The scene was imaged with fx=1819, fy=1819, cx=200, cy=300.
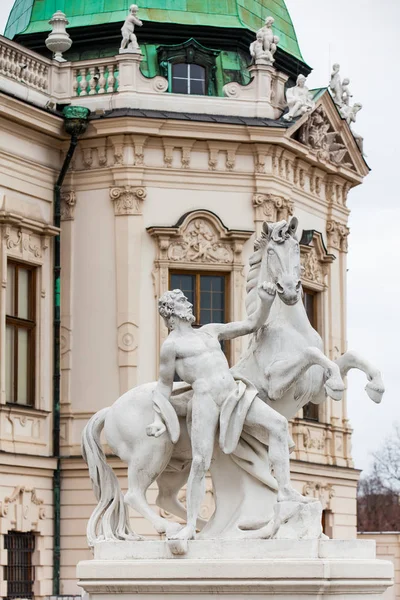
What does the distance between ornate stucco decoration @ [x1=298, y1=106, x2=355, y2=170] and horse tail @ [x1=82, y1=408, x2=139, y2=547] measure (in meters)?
18.3

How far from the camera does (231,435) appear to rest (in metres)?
13.2

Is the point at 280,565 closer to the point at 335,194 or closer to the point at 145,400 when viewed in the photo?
the point at 145,400

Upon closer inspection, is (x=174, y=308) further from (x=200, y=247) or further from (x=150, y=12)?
(x=150, y=12)

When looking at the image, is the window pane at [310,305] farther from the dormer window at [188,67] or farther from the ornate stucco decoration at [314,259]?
the dormer window at [188,67]

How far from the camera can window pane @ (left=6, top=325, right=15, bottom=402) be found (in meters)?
28.6

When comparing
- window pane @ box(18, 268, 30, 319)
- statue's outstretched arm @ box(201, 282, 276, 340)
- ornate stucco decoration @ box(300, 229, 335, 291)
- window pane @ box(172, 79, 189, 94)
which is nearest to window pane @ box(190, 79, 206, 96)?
window pane @ box(172, 79, 189, 94)

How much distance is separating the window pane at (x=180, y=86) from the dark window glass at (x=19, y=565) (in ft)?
26.0

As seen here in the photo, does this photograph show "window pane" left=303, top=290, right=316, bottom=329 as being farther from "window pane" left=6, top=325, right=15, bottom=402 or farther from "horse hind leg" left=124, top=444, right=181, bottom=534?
"horse hind leg" left=124, top=444, right=181, bottom=534

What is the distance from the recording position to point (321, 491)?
32.2 meters

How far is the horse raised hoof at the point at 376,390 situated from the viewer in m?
12.9

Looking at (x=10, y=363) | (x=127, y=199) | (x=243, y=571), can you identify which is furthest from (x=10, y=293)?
(x=243, y=571)

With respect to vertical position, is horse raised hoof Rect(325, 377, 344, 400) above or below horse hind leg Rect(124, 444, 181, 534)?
above

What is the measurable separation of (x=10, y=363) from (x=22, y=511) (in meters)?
2.35

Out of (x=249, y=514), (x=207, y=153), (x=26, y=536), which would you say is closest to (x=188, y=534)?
(x=249, y=514)
